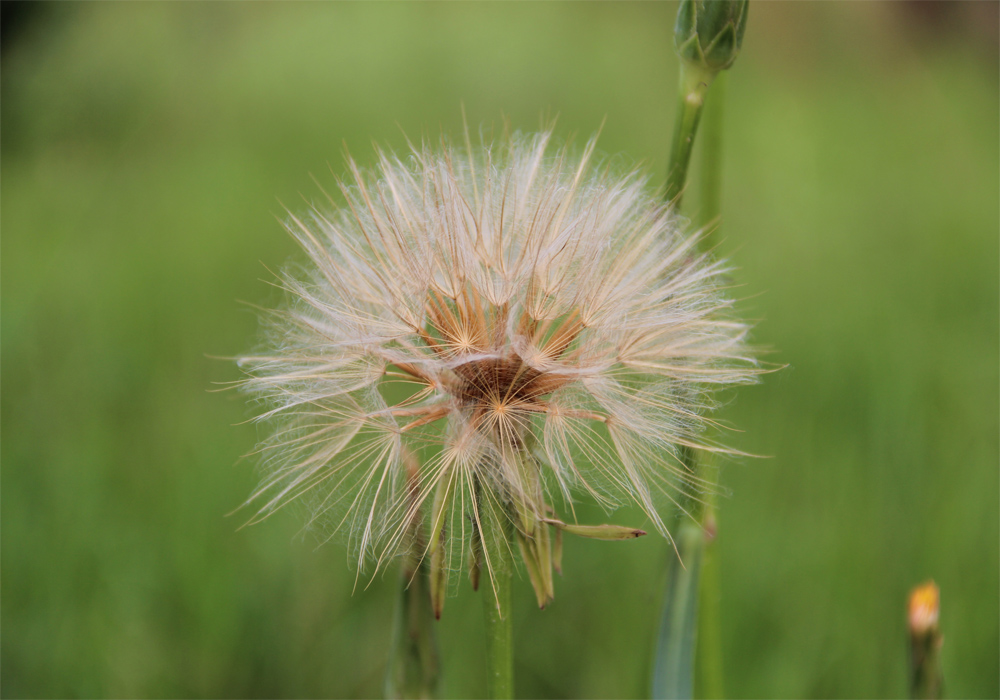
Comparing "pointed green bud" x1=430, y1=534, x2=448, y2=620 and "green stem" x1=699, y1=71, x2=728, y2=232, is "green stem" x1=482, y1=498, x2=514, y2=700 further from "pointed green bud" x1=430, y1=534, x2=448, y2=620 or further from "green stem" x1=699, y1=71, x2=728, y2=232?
"green stem" x1=699, y1=71, x2=728, y2=232

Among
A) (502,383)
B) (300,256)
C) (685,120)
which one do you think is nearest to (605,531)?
(502,383)

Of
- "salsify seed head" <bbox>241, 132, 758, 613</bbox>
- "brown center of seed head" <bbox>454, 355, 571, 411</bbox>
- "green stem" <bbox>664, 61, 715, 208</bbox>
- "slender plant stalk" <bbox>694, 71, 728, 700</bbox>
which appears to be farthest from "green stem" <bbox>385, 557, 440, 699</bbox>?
"green stem" <bbox>664, 61, 715, 208</bbox>

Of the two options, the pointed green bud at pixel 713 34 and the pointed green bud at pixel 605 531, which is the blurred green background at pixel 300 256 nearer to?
the pointed green bud at pixel 605 531

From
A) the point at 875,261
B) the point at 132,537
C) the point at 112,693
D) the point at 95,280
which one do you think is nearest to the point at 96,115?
the point at 95,280

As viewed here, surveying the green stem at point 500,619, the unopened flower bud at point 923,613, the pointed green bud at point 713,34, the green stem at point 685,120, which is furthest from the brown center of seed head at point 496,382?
the unopened flower bud at point 923,613

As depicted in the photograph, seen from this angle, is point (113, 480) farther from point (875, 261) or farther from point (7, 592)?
point (875, 261)

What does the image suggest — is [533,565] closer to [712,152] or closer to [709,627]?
[709,627]

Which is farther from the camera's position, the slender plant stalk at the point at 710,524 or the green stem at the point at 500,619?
the slender plant stalk at the point at 710,524
